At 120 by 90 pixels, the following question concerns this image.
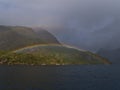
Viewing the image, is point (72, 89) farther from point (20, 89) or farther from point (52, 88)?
point (20, 89)

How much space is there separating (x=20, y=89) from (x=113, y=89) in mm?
50901

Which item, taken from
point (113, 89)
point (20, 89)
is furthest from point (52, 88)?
point (113, 89)

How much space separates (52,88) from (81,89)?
1584cm

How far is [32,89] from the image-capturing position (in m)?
146

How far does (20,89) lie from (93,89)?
3972cm

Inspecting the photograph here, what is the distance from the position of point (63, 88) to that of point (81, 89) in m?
9.69

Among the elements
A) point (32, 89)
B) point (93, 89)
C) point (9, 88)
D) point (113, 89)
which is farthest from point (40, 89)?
point (113, 89)

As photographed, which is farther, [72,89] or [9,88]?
[72,89]

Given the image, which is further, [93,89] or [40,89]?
[93,89]

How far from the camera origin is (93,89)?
15938 centimetres

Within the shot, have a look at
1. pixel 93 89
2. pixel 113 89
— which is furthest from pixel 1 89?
pixel 113 89

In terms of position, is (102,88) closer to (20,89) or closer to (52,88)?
(52,88)

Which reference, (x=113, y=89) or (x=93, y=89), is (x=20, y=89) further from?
(x=113, y=89)

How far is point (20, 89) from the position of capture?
145250 millimetres
